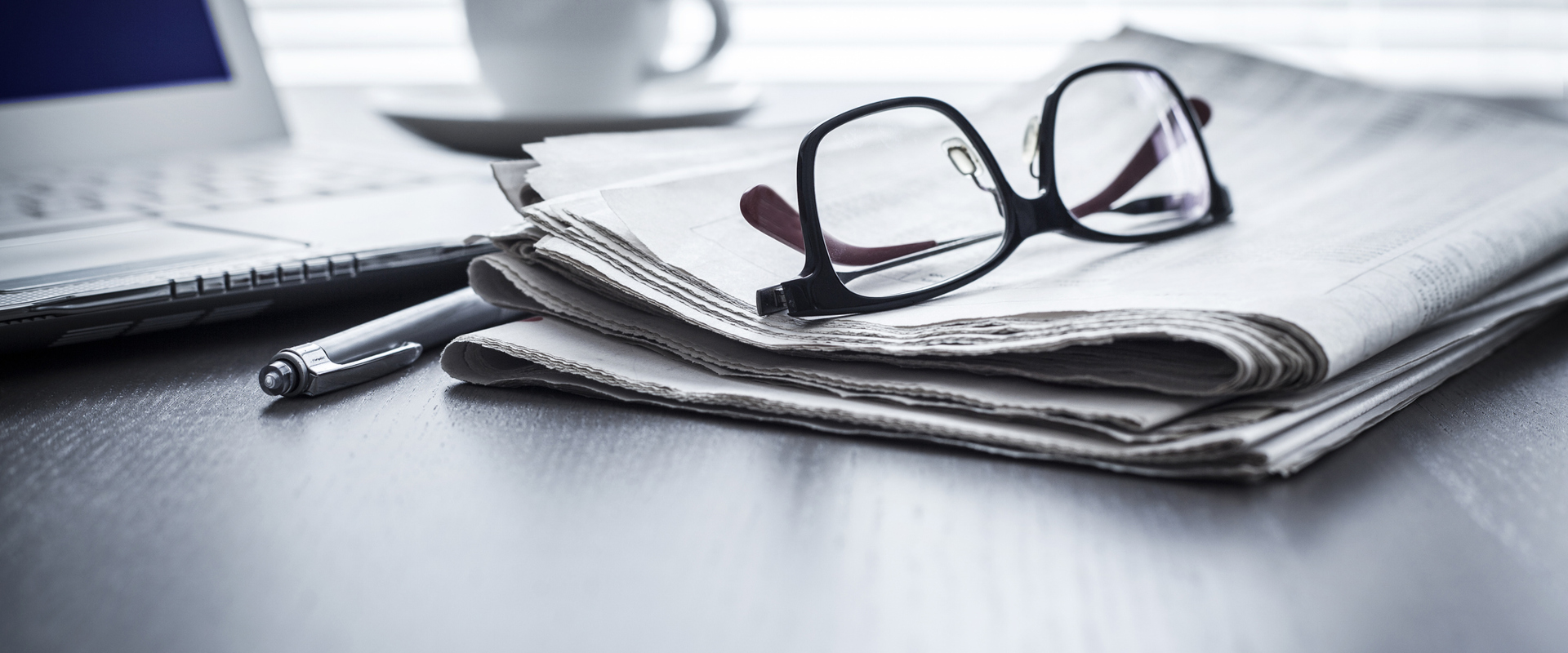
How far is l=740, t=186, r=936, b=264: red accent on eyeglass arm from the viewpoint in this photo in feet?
1.32

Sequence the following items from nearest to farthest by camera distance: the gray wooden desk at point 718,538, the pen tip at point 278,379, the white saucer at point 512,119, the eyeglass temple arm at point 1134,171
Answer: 1. the gray wooden desk at point 718,538
2. the pen tip at point 278,379
3. the eyeglass temple arm at point 1134,171
4. the white saucer at point 512,119

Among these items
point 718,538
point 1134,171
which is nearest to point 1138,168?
point 1134,171

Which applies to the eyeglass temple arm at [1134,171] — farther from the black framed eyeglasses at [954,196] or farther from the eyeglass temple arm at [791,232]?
the eyeglass temple arm at [791,232]

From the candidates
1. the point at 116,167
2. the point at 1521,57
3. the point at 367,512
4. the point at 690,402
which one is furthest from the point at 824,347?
the point at 1521,57

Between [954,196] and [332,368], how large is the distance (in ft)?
1.07

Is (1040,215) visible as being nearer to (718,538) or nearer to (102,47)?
(718,538)

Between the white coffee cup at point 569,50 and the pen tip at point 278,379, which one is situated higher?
the white coffee cup at point 569,50

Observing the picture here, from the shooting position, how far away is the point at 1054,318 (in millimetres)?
326

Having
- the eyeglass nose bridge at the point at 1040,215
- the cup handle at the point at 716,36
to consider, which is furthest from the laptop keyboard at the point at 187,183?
the eyeglass nose bridge at the point at 1040,215

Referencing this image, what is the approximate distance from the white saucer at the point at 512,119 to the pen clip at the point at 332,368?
392 mm

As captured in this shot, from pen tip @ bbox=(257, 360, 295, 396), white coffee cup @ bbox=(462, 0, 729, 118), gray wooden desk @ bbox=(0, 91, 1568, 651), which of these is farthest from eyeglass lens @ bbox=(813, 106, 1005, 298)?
white coffee cup @ bbox=(462, 0, 729, 118)

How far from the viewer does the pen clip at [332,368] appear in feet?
1.21

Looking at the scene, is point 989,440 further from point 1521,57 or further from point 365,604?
point 1521,57

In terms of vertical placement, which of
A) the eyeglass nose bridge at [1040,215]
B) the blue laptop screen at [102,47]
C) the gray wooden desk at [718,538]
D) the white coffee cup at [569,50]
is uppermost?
the white coffee cup at [569,50]
